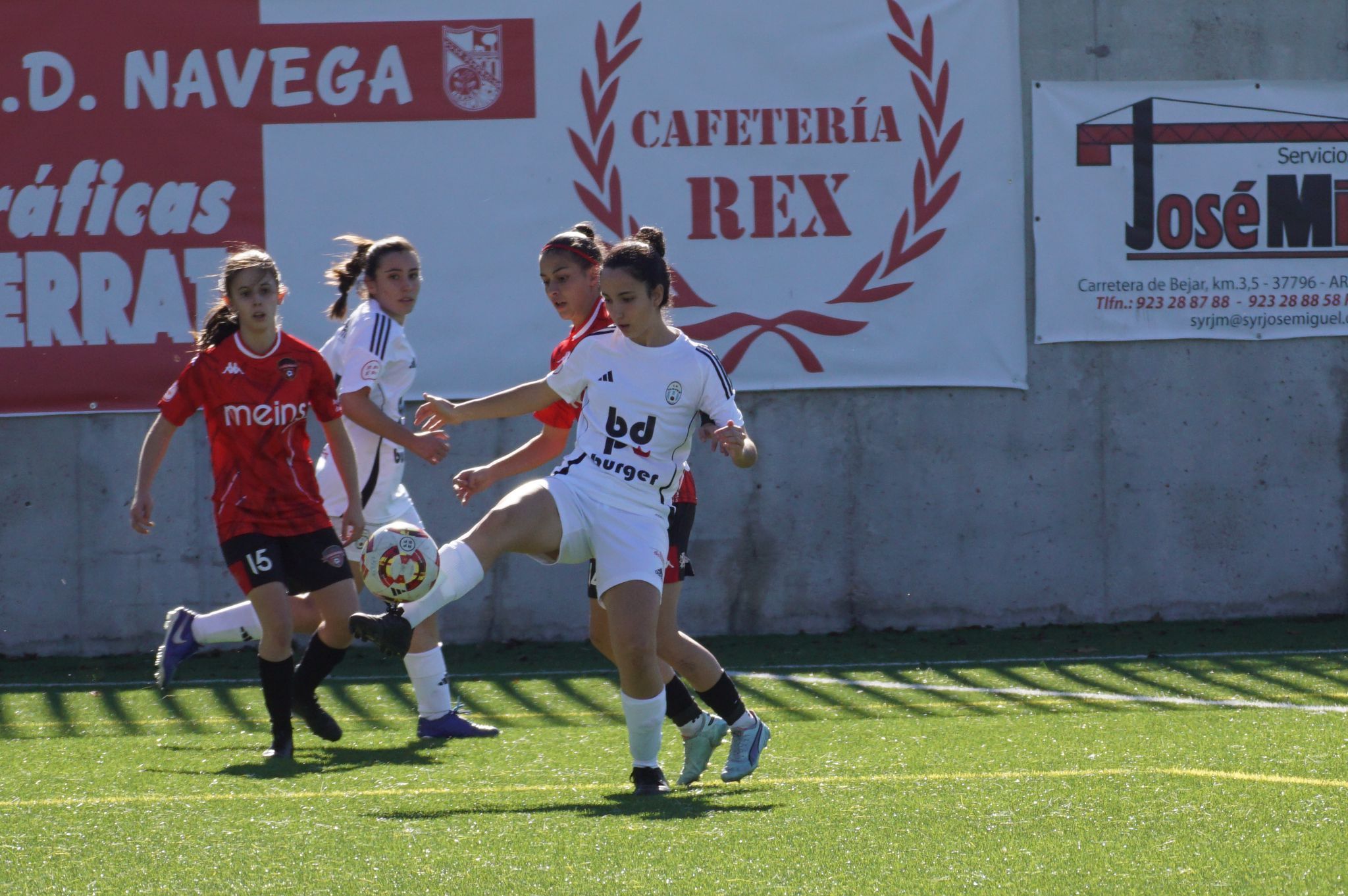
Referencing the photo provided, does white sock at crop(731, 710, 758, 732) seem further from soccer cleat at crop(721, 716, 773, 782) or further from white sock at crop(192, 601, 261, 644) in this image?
white sock at crop(192, 601, 261, 644)

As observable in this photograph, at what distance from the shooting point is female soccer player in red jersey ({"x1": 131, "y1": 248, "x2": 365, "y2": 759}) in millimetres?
5207

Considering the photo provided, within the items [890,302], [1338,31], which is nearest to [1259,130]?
[1338,31]

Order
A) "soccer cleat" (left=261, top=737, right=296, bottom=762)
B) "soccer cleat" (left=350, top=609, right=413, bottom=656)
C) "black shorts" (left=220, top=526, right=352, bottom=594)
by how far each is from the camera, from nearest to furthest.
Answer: "soccer cleat" (left=350, top=609, right=413, bottom=656) → "black shorts" (left=220, top=526, right=352, bottom=594) → "soccer cleat" (left=261, top=737, right=296, bottom=762)

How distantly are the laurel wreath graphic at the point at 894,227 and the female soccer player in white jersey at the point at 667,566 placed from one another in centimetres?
380

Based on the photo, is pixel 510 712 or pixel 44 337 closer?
pixel 510 712

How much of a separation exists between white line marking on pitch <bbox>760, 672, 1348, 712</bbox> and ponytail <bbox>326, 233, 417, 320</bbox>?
8.62ft

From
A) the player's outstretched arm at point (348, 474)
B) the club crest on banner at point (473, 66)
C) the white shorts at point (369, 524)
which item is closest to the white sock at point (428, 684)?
the white shorts at point (369, 524)

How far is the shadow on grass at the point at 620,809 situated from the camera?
3912 mm

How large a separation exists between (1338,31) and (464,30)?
511 centimetres

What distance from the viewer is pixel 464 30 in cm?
874

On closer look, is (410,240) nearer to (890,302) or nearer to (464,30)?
(464,30)

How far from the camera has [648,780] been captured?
4.38 metres

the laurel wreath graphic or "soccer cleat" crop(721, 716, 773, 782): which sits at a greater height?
the laurel wreath graphic

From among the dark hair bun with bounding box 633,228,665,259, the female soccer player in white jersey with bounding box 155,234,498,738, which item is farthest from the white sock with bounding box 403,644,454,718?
the dark hair bun with bounding box 633,228,665,259
